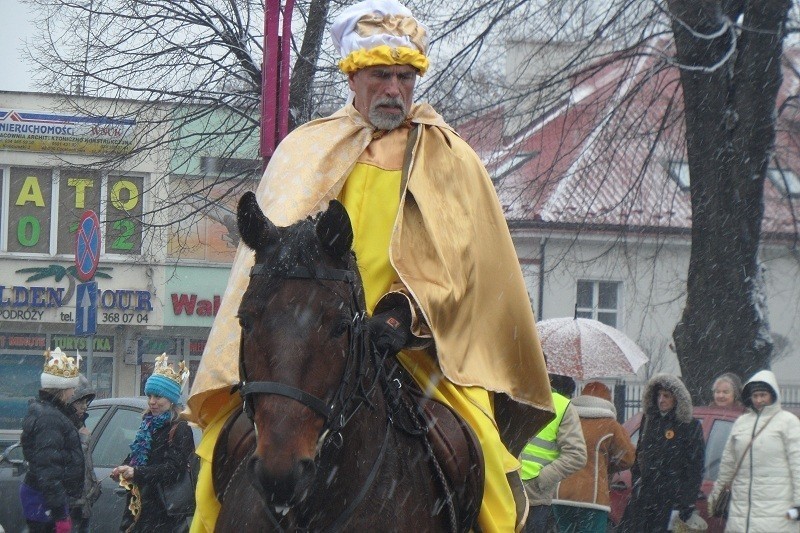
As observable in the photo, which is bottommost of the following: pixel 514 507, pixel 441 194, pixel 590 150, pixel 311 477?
pixel 514 507

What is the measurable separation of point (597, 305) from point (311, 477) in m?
24.9

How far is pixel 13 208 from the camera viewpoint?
31.1m

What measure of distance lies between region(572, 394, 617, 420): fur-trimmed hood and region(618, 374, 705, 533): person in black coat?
31cm

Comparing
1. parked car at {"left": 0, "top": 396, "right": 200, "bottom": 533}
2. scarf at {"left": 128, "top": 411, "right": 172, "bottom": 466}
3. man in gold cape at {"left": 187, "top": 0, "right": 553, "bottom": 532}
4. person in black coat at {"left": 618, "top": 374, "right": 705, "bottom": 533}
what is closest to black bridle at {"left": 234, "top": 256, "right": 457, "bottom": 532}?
man in gold cape at {"left": 187, "top": 0, "right": 553, "bottom": 532}

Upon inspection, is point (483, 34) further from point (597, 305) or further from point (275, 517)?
point (597, 305)

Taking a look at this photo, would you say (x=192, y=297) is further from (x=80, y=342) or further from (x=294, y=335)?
(x=294, y=335)

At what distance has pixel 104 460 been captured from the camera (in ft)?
35.8

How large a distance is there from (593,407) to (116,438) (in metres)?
4.30

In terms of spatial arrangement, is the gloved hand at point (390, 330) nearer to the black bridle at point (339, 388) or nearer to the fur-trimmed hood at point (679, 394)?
the black bridle at point (339, 388)

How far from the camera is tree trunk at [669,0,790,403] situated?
39.2ft

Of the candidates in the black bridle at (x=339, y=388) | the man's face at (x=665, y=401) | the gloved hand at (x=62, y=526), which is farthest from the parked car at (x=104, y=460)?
the black bridle at (x=339, y=388)

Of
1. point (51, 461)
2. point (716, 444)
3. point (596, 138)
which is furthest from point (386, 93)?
point (596, 138)

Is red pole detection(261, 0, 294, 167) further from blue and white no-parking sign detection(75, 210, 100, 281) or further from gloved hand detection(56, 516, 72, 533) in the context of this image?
blue and white no-parking sign detection(75, 210, 100, 281)

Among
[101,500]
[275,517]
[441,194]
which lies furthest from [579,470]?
[275,517]
